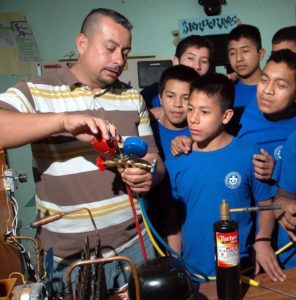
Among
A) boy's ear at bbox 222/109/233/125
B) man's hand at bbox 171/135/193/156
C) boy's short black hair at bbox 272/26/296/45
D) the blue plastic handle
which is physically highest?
boy's short black hair at bbox 272/26/296/45

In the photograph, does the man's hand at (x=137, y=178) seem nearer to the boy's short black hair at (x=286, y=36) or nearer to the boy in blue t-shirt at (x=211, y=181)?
the boy in blue t-shirt at (x=211, y=181)

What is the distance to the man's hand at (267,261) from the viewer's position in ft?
3.13

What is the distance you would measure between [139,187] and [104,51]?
505 mm

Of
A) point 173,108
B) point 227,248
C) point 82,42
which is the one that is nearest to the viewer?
point 227,248

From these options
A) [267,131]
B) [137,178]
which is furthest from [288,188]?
[137,178]

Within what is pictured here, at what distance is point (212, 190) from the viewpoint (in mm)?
1226

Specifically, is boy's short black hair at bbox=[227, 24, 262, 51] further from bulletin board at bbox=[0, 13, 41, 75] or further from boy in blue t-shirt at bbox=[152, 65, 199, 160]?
bulletin board at bbox=[0, 13, 41, 75]

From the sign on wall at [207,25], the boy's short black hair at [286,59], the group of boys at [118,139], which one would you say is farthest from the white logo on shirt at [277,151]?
the sign on wall at [207,25]

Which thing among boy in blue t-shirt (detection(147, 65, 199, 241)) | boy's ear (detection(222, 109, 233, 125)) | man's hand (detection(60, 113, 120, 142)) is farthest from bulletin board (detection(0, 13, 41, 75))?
man's hand (detection(60, 113, 120, 142))

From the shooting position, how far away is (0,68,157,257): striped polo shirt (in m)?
1.07

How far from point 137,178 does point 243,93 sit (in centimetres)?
107

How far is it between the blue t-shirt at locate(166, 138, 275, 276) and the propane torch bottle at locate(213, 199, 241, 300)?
389mm

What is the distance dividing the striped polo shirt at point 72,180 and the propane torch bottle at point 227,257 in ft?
1.34

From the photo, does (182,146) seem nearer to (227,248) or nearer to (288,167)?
(288,167)
